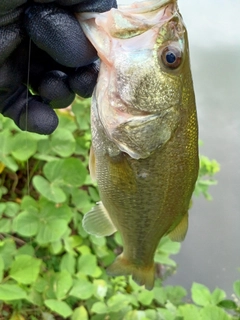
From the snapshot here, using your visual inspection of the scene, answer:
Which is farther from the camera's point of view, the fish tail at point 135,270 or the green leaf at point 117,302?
the green leaf at point 117,302

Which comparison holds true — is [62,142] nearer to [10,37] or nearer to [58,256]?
[58,256]

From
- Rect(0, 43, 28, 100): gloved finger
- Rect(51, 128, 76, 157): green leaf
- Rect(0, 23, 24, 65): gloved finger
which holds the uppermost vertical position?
Rect(0, 23, 24, 65): gloved finger

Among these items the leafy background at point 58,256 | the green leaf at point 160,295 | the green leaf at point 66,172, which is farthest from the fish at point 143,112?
the green leaf at point 160,295

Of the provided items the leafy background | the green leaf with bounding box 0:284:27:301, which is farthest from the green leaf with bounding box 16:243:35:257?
the green leaf with bounding box 0:284:27:301

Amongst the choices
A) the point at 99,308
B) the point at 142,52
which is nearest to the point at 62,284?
the point at 99,308

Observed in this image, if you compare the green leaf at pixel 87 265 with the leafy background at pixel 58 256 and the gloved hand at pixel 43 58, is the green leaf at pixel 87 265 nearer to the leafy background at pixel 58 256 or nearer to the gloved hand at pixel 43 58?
the leafy background at pixel 58 256

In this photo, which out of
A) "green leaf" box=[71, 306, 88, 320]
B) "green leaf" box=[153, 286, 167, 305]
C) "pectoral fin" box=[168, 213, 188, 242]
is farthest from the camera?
"green leaf" box=[153, 286, 167, 305]

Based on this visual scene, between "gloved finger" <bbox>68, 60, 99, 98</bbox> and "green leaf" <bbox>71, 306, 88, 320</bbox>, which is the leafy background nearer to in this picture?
"green leaf" <bbox>71, 306, 88, 320</bbox>
